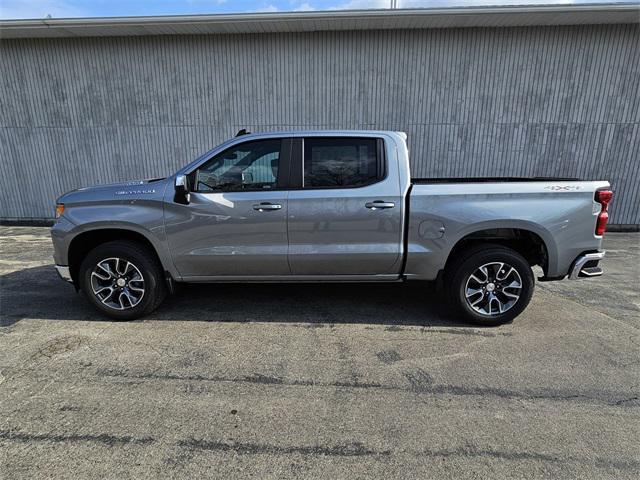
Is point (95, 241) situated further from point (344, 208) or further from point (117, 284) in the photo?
point (344, 208)

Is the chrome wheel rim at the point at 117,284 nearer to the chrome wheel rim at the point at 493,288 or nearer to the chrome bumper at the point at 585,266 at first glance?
the chrome wheel rim at the point at 493,288

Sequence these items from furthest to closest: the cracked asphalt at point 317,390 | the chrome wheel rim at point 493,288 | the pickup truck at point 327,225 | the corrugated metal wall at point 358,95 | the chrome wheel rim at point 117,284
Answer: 1. the corrugated metal wall at point 358,95
2. the chrome wheel rim at point 117,284
3. the chrome wheel rim at point 493,288
4. the pickup truck at point 327,225
5. the cracked asphalt at point 317,390

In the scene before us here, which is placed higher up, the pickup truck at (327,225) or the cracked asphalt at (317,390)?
the pickup truck at (327,225)

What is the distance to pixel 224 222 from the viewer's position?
3871 millimetres

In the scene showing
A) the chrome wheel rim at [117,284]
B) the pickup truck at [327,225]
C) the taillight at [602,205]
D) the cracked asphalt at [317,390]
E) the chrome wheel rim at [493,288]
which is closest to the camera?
the cracked asphalt at [317,390]

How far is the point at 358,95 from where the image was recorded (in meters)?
8.93

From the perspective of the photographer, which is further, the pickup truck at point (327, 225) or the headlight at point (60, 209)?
the headlight at point (60, 209)

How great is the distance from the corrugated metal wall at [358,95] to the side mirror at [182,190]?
588 centimetres

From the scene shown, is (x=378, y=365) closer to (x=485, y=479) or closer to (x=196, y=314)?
(x=485, y=479)

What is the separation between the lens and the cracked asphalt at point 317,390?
7.22 feet

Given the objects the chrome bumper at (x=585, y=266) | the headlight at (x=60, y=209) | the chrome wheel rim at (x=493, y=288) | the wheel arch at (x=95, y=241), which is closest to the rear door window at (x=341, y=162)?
the chrome wheel rim at (x=493, y=288)

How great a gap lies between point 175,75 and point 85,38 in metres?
2.40

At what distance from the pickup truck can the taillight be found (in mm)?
12

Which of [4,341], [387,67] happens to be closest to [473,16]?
[387,67]
